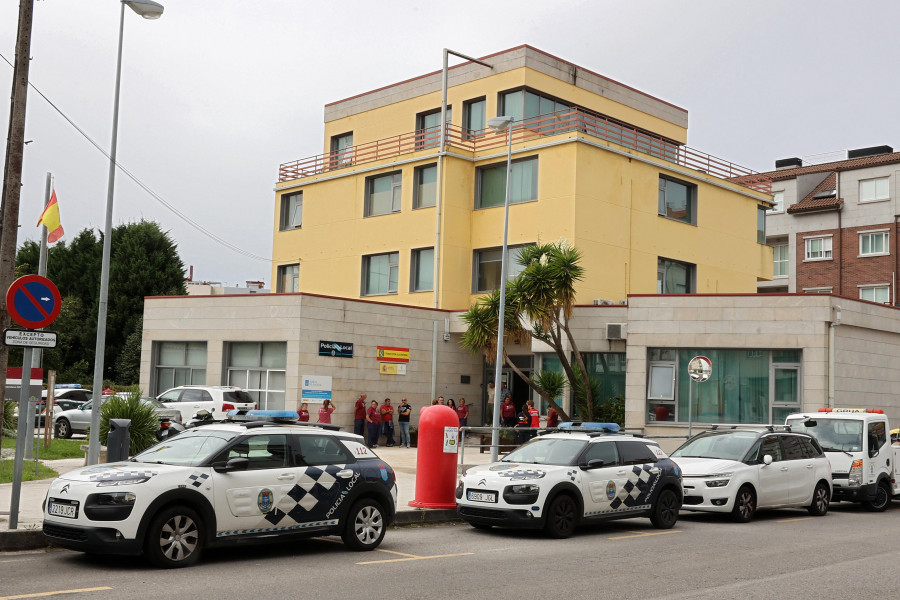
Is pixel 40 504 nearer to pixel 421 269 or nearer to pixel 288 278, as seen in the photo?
pixel 421 269

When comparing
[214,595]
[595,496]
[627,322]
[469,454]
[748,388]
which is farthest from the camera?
[627,322]

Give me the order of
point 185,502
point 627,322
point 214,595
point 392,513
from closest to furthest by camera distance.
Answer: point 214,595 → point 185,502 → point 392,513 → point 627,322

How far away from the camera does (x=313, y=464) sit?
11.4 m

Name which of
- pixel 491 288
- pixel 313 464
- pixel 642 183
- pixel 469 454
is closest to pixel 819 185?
pixel 642 183

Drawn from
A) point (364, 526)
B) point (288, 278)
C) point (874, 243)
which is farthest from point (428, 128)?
point (874, 243)

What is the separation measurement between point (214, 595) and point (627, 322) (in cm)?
2159

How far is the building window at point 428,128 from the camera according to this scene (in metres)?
37.0

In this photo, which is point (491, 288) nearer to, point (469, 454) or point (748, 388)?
point (748, 388)

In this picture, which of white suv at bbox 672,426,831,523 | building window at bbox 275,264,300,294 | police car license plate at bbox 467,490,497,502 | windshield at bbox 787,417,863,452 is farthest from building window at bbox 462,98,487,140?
police car license plate at bbox 467,490,497,502

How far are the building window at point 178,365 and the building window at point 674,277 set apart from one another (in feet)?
52.9

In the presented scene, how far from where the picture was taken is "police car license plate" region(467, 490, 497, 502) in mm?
13570

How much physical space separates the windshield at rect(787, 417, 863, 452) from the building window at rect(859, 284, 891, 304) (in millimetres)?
35861

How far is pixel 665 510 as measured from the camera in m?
15.1

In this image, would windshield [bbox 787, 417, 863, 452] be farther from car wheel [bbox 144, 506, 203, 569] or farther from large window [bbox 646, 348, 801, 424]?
car wheel [bbox 144, 506, 203, 569]
